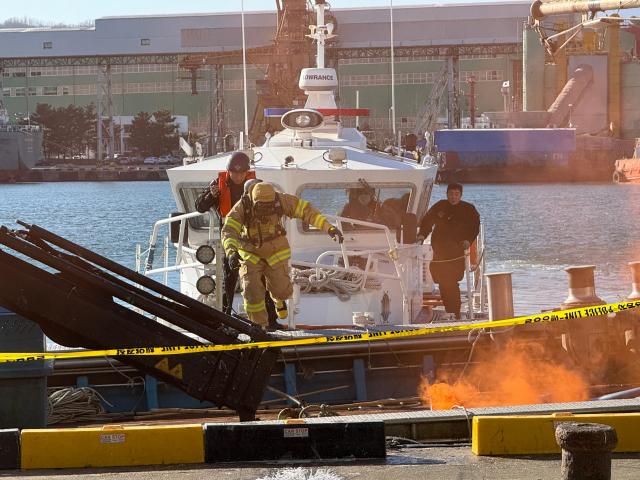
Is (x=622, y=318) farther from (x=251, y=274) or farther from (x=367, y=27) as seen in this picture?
(x=367, y=27)

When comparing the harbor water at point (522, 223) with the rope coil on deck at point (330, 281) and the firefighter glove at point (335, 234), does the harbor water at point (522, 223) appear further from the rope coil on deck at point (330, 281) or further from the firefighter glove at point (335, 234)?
the firefighter glove at point (335, 234)

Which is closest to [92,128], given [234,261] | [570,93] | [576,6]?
[570,93]

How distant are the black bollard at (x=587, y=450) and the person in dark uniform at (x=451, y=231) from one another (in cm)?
726

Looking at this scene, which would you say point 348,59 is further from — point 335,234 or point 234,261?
point 335,234

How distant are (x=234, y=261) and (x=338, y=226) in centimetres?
216

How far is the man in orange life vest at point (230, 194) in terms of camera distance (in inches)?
410

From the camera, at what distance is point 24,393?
7219 mm

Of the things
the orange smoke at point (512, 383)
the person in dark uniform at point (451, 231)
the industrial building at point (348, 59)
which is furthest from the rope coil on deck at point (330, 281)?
the industrial building at point (348, 59)

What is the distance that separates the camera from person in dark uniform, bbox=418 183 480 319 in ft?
41.0

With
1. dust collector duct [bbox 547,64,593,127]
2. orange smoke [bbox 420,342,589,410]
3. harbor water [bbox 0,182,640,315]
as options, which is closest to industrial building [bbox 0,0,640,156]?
dust collector duct [bbox 547,64,593,127]

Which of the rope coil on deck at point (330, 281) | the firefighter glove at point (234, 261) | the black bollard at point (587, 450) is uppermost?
the firefighter glove at point (234, 261)

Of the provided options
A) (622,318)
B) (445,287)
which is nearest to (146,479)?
(622,318)

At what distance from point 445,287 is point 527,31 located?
74218mm

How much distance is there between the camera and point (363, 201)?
41.6 ft
